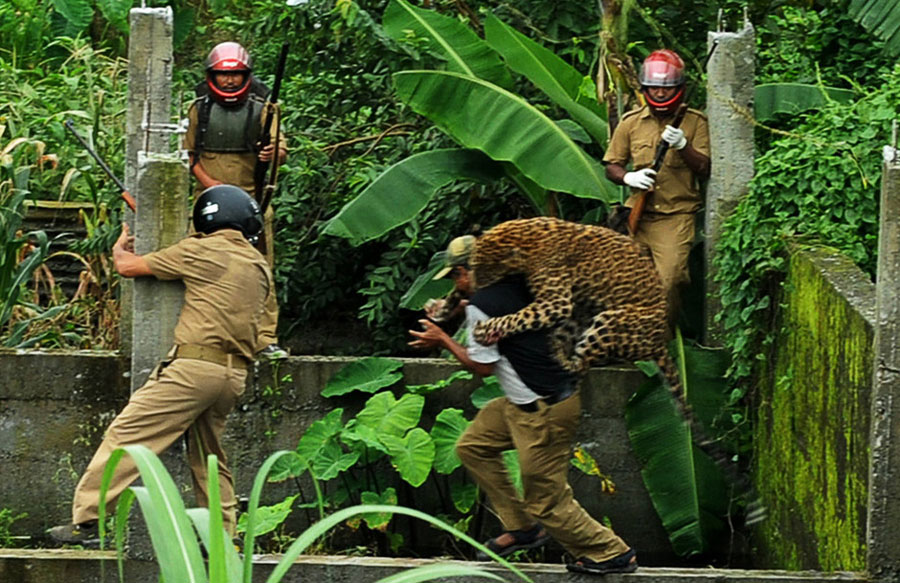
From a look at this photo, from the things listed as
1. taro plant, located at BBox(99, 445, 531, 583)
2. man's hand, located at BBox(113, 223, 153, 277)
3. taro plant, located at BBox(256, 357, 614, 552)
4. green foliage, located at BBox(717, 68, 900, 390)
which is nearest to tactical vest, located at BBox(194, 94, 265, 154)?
taro plant, located at BBox(256, 357, 614, 552)

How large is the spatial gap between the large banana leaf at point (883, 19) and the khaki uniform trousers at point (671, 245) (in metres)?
1.69

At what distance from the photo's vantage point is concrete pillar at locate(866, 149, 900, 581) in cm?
628

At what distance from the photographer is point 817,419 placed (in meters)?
7.38

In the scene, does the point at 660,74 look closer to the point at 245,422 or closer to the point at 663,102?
the point at 663,102

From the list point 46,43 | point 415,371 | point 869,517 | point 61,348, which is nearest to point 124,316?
point 61,348

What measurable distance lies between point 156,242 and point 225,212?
42 cm

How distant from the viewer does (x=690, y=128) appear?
9.16 metres

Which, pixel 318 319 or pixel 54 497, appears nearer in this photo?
pixel 54 497

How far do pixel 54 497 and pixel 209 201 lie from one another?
269cm

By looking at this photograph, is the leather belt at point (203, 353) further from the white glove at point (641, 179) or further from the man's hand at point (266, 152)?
the white glove at point (641, 179)

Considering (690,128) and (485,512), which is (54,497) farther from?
(690,128)

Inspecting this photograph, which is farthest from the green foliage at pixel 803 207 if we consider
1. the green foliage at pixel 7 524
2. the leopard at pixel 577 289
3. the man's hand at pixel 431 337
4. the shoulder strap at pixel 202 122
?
the green foliage at pixel 7 524

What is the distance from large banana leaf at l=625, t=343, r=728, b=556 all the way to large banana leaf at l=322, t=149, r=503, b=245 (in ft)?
5.64

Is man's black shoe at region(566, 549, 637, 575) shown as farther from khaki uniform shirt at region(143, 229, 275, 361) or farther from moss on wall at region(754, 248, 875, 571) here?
khaki uniform shirt at region(143, 229, 275, 361)
